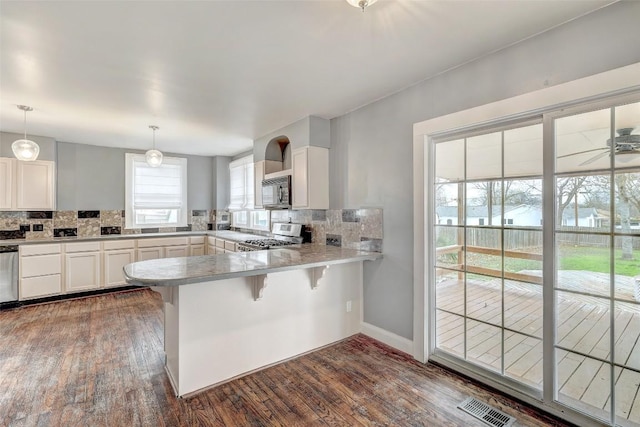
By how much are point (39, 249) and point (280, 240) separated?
3529 millimetres

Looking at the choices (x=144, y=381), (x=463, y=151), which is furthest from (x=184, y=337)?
(x=463, y=151)

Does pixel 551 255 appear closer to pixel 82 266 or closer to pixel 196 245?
pixel 196 245

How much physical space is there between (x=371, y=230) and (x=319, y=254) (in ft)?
2.07

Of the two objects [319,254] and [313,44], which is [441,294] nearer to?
[319,254]

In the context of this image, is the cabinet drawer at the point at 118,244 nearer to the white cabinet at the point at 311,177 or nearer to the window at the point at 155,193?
the window at the point at 155,193

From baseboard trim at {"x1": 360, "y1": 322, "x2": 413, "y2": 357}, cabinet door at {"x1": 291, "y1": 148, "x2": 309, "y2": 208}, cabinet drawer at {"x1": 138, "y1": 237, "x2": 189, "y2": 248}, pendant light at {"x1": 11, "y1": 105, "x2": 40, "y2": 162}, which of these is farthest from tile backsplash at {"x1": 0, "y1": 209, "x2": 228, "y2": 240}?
baseboard trim at {"x1": 360, "y1": 322, "x2": 413, "y2": 357}

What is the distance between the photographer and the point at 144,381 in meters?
2.41

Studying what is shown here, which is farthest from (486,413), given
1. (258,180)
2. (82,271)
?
(82,271)

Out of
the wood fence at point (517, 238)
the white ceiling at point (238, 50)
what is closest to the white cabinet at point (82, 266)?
the white ceiling at point (238, 50)

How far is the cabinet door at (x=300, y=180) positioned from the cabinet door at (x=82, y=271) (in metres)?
3.50

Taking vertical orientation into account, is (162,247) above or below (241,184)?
below

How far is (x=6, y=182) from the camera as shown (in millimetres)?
4426

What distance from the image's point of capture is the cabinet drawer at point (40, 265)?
428 centimetres

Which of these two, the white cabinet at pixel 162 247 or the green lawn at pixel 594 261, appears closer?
the green lawn at pixel 594 261
